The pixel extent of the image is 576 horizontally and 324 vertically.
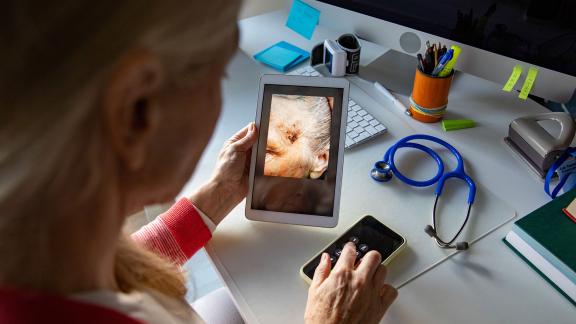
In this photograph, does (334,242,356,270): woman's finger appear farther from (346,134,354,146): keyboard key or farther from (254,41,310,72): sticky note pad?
(254,41,310,72): sticky note pad

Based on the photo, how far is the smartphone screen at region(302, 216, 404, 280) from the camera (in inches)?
28.5

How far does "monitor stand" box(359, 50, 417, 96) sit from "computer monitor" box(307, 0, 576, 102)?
2.9 inches

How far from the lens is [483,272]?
2.37 feet

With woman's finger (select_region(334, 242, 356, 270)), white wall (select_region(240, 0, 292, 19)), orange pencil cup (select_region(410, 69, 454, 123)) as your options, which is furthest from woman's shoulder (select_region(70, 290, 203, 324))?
white wall (select_region(240, 0, 292, 19))

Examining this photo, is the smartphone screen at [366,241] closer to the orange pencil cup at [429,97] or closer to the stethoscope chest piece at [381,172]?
the stethoscope chest piece at [381,172]

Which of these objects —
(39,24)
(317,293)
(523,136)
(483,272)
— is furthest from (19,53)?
(523,136)

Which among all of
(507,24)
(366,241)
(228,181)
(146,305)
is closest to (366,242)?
(366,241)

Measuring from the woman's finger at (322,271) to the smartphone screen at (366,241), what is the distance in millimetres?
16

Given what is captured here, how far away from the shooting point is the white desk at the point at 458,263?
0.68 m

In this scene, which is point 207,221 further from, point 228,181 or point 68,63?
point 68,63

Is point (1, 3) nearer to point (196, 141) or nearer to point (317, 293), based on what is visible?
point (196, 141)

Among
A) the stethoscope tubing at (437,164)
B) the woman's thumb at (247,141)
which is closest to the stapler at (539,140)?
the stethoscope tubing at (437,164)

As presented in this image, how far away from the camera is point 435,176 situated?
2.78 ft

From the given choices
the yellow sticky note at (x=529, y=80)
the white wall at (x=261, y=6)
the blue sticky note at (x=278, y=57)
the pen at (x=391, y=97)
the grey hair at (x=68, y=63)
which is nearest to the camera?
the grey hair at (x=68, y=63)
